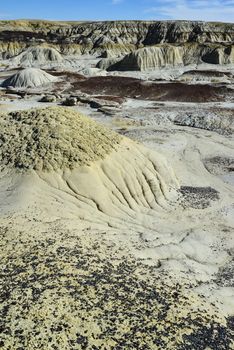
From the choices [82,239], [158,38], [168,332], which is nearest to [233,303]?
[168,332]

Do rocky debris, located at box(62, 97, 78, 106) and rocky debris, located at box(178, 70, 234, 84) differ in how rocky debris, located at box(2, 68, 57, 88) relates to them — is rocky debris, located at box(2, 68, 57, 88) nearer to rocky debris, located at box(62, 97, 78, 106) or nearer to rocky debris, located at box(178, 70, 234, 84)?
rocky debris, located at box(62, 97, 78, 106)

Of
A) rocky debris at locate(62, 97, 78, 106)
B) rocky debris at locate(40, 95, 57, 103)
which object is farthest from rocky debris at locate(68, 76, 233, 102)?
rocky debris at locate(62, 97, 78, 106)

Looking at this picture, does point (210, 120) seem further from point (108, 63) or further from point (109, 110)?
point (108, 63)

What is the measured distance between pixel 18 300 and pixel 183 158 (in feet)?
66.6

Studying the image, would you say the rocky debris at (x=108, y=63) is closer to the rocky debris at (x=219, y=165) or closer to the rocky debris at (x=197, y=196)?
the rocky debris at (x=219, y=165)

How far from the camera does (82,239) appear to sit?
15867 millimetres

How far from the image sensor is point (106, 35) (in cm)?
12500

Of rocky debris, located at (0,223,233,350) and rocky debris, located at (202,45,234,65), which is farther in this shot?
rocky debris, located at (202,45,234,65)

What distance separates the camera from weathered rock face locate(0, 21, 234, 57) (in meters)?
112

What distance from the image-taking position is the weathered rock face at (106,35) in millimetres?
112188

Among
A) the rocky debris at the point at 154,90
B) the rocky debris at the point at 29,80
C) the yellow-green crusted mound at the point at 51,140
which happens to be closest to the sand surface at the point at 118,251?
the yellow-green crusted mound at the point at 51,140

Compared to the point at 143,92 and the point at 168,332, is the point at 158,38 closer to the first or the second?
the point at 143,92

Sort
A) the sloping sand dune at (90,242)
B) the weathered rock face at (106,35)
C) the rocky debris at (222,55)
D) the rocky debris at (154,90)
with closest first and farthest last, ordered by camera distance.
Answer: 1. the sloping sand dune at (90,242)
2. the rocky debris at (154,90)
3. the rocky debris at (222,55)
4. the weathered rock face at (106,35)

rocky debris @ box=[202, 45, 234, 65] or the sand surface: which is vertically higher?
the sand surface
